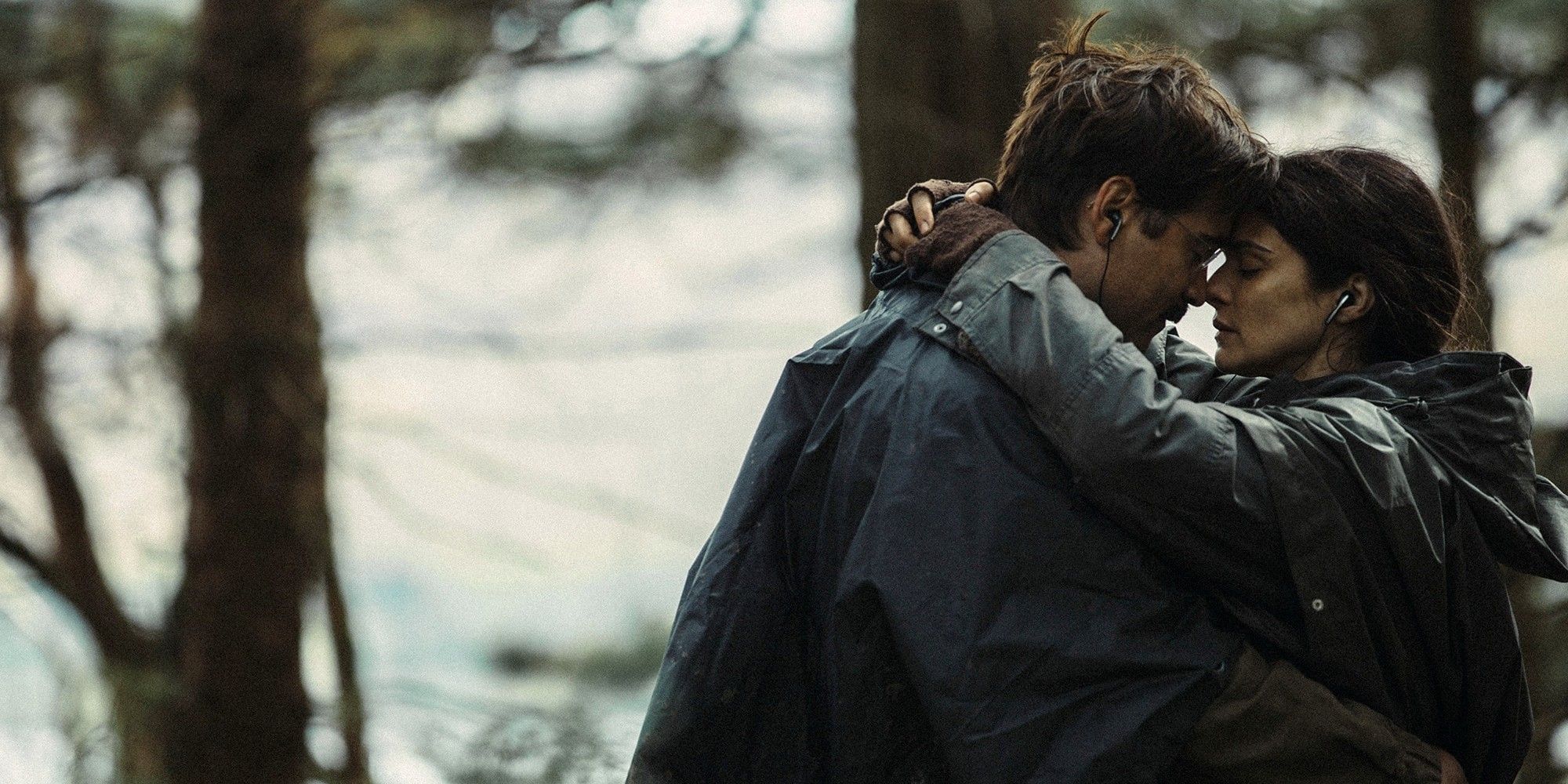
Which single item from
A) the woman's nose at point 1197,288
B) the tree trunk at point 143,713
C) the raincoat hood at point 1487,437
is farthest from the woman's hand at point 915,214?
the tree trunk at point 143,713

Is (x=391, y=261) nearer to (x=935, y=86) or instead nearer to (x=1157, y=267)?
(x=935, y=86)

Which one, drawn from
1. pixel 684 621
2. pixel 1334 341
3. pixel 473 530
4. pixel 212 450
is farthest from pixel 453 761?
pixel 1334 341

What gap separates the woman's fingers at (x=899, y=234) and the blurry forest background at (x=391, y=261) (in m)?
1.55

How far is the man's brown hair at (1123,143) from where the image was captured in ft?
6.75

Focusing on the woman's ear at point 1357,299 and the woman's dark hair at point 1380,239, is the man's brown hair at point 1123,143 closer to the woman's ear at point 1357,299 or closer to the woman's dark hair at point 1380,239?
the woman's dark hair at point 1380,239

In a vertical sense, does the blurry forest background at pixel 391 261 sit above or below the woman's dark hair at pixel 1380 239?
below

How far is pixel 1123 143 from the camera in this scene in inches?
81.0

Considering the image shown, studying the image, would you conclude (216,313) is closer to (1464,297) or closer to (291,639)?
(291,639)

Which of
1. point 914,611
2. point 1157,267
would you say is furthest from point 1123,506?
point 1157,267

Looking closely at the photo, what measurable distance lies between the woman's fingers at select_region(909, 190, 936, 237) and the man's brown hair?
0.11 m

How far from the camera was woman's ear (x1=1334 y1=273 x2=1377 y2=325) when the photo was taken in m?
2.15

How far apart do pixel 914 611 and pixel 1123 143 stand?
2.30 feet

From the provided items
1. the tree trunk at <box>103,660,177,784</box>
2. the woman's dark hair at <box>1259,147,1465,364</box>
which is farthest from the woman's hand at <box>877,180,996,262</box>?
the tree trunk at <box>103,660,177,784</box>

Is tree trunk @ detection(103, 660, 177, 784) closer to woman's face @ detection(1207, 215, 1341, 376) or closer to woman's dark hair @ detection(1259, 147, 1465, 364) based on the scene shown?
woman's face @ detection(1207, 215, 1341, 376)
